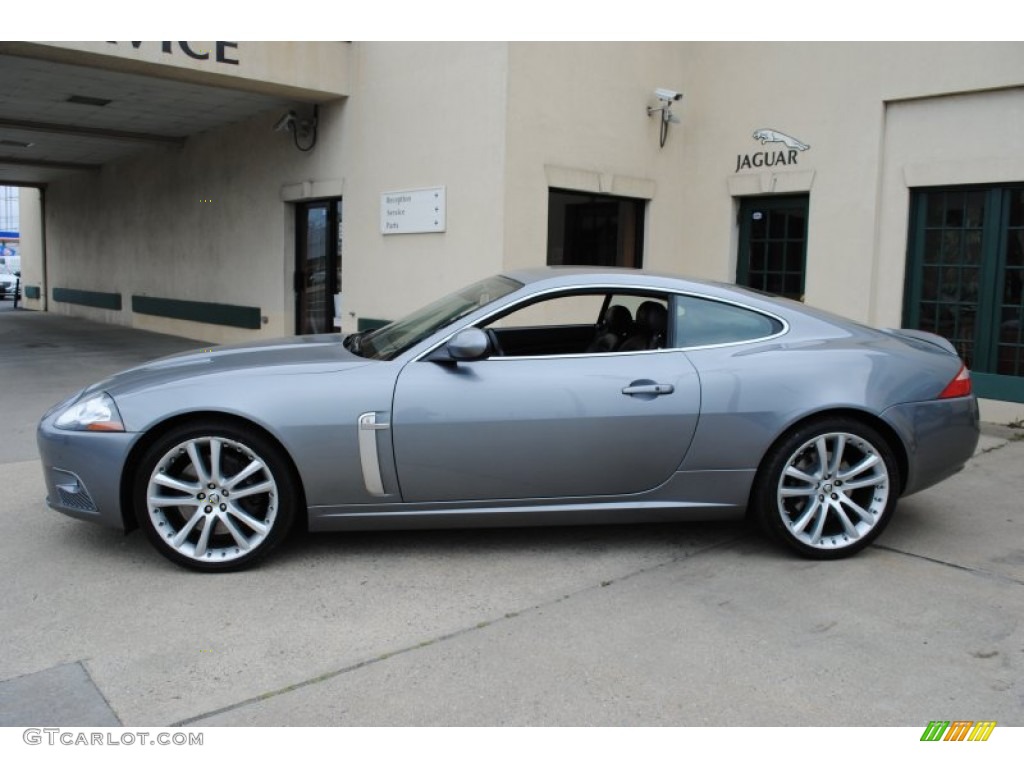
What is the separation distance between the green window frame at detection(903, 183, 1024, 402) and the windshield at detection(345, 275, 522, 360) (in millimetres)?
5274

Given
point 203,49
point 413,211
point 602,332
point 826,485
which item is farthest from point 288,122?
point 826,485

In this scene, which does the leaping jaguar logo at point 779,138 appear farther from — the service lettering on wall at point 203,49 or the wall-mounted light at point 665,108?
the service lettering on wall at point 203,49

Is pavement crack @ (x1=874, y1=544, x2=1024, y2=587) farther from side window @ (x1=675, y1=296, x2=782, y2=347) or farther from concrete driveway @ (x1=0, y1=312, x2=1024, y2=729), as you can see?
side window @ (x1=675, y1=296, x2=782, y2=347)

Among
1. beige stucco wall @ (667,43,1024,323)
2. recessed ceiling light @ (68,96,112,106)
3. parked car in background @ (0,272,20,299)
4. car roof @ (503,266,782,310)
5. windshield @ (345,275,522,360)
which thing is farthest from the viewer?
parked car in background @ (0,272,20,299)

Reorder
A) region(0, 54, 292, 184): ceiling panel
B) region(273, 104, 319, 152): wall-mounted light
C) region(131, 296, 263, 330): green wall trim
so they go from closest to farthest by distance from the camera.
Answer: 1. region(0, 54, 292, 184): ceiling panel
2. region(273, 104, 319, 152): wall-mounted light
3. region(131, 296, 263, 330): green wall trim

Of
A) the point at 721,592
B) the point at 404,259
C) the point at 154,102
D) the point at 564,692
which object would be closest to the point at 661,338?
the point at 721,592

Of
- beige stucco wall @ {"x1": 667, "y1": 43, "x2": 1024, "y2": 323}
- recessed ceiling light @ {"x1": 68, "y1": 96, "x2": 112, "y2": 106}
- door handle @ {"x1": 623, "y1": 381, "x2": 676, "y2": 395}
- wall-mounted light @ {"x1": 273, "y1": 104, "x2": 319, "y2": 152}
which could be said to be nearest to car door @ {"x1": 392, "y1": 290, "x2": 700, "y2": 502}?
door handle @ {"x1": 623, "y1": 381, "x2": 676, "y2": 395}

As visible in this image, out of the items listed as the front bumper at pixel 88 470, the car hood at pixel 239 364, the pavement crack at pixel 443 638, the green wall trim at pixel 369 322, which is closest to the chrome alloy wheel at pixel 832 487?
the pavement crack at pixel 443 638

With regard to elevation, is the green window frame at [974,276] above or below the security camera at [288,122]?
below

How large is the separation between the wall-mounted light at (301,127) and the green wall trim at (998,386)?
806 cm

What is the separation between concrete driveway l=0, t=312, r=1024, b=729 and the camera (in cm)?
301

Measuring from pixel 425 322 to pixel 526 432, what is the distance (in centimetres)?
91

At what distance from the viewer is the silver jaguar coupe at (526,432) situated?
4094 mm
